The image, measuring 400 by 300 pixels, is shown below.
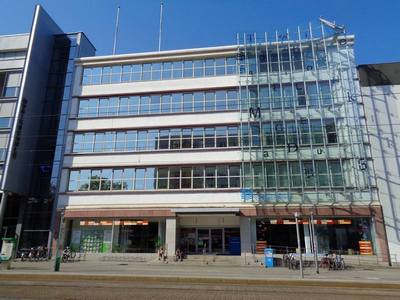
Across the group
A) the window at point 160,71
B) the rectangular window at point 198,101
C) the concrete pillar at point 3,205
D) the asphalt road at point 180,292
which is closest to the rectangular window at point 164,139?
the rectangular window at point 198,101

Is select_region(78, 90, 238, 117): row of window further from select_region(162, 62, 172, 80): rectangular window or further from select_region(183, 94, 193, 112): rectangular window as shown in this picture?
select_region(162, 62, 172, 80): rectangular window

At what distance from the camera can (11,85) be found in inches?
1657

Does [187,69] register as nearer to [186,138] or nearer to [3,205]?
[186,138]

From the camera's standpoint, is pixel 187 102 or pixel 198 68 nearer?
pixel 187 102

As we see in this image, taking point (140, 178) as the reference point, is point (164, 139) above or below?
above

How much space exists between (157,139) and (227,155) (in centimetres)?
824

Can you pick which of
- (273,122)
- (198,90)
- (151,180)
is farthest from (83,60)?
(273,122)

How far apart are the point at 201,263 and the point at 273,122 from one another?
54.7 feet

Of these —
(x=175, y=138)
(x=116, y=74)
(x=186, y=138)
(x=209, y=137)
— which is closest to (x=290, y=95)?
(x=209, y=137)

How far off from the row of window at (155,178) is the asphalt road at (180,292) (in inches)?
821

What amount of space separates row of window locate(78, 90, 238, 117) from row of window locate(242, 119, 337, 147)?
383 centimetres

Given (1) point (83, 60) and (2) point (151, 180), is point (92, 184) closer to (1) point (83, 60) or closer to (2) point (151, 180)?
(2) point (151, 180)

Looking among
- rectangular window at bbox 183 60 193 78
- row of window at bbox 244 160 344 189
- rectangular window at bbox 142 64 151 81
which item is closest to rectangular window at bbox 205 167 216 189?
row of window at bbox 244 160 344 189

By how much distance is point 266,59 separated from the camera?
128 ft
